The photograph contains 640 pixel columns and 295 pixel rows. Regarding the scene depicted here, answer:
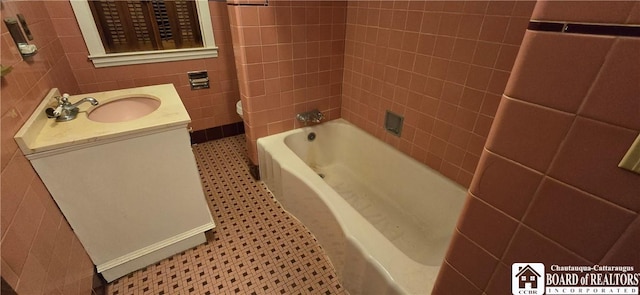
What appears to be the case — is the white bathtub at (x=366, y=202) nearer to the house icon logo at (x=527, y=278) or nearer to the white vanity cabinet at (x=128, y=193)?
the house icon logo at (x=527, y=278)

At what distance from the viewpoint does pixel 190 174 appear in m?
1.33

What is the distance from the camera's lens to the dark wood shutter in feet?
6.04

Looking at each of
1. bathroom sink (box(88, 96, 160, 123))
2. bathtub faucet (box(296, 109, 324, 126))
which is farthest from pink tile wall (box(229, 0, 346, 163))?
bathroom sink (box(88, 96, 160, 123))

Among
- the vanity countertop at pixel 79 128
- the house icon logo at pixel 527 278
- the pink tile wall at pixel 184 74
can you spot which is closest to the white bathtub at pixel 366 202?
Answer: the house icon logo at pixel 527 278

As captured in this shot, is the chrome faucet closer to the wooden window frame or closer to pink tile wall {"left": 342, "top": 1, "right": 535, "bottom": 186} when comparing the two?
the wooden window frame

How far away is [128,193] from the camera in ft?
3.99

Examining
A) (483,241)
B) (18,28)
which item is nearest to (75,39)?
(18,28)

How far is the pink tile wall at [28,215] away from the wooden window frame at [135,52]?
1.61 feet

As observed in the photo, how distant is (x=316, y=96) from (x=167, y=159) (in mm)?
1137

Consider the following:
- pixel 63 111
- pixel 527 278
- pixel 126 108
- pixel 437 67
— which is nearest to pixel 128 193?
pixel 63 111

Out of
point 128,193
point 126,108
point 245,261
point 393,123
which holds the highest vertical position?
point 126,108

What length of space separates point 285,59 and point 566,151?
158cm

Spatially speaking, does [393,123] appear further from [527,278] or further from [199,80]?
[199,80]

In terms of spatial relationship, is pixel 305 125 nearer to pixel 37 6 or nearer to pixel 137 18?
pixel 137 18
